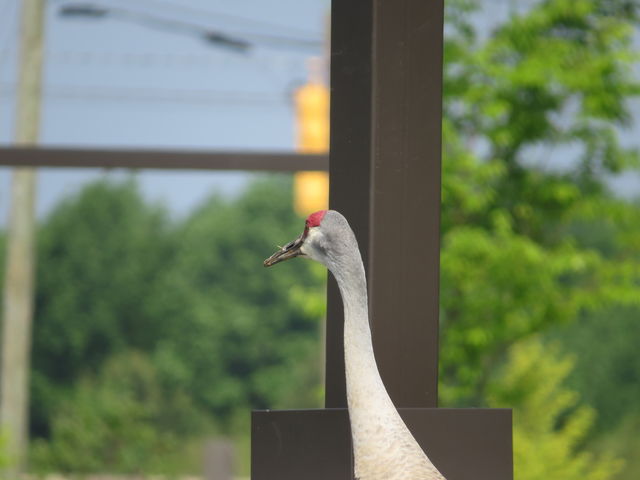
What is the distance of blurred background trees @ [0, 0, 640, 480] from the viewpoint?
11.5m

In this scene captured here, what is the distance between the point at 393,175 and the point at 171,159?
322cm

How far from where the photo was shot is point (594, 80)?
11289 mm

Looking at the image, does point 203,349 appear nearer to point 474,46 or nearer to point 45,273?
point 45,273

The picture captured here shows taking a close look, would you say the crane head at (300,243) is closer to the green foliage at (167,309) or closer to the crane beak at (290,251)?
the crane beak at (290,251)

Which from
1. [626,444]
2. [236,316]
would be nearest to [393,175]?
[626,444]

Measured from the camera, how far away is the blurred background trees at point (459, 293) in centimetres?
1147

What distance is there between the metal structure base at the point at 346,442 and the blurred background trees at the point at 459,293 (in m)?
8.59

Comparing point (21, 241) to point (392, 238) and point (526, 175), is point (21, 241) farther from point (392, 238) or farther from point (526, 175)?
point (392, 238)

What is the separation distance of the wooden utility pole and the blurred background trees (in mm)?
726

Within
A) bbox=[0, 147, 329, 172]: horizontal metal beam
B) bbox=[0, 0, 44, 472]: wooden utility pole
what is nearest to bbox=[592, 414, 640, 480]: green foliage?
bbox=[0, 0, 44, 472]: wooden utility pole

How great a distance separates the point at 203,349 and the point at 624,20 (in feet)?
60.7

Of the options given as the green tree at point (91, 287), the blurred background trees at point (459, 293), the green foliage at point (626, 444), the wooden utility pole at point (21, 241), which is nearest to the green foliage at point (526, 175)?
the blurred background trees at point (459, 293)

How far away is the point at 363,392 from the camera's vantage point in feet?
7.62

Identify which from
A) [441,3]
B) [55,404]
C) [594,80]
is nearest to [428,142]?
[441,3]
